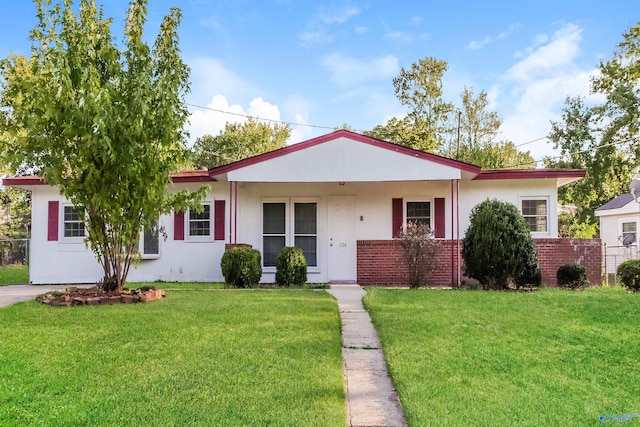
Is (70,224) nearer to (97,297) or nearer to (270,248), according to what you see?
(270,248)

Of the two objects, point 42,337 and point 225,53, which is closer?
point 42,337

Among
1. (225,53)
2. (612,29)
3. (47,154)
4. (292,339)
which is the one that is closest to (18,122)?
(47,154)

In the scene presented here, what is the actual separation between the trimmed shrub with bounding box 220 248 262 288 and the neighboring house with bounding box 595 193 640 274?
590 inches

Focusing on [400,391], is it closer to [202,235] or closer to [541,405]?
[541,405]

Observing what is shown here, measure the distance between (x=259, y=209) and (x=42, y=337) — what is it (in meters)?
7.68

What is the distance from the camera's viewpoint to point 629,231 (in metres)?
20.2

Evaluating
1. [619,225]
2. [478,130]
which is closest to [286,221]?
[619,225]

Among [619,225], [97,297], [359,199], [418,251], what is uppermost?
[359,199]

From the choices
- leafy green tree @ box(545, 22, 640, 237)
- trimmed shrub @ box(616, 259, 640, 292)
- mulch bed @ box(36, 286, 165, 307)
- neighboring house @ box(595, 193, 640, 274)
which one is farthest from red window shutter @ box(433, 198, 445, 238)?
leafy green tree @ box(545, 22, 640, 237)

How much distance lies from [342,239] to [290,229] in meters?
1.42

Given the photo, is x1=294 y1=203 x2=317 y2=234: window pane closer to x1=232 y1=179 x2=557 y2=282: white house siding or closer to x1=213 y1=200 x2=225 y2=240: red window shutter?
x1=232 y1=179 x2=557 y2=282: white house siding

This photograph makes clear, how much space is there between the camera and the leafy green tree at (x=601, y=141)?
69.8 feet

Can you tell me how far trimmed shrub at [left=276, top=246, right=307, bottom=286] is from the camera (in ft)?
36.0

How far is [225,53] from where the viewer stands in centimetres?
1650
